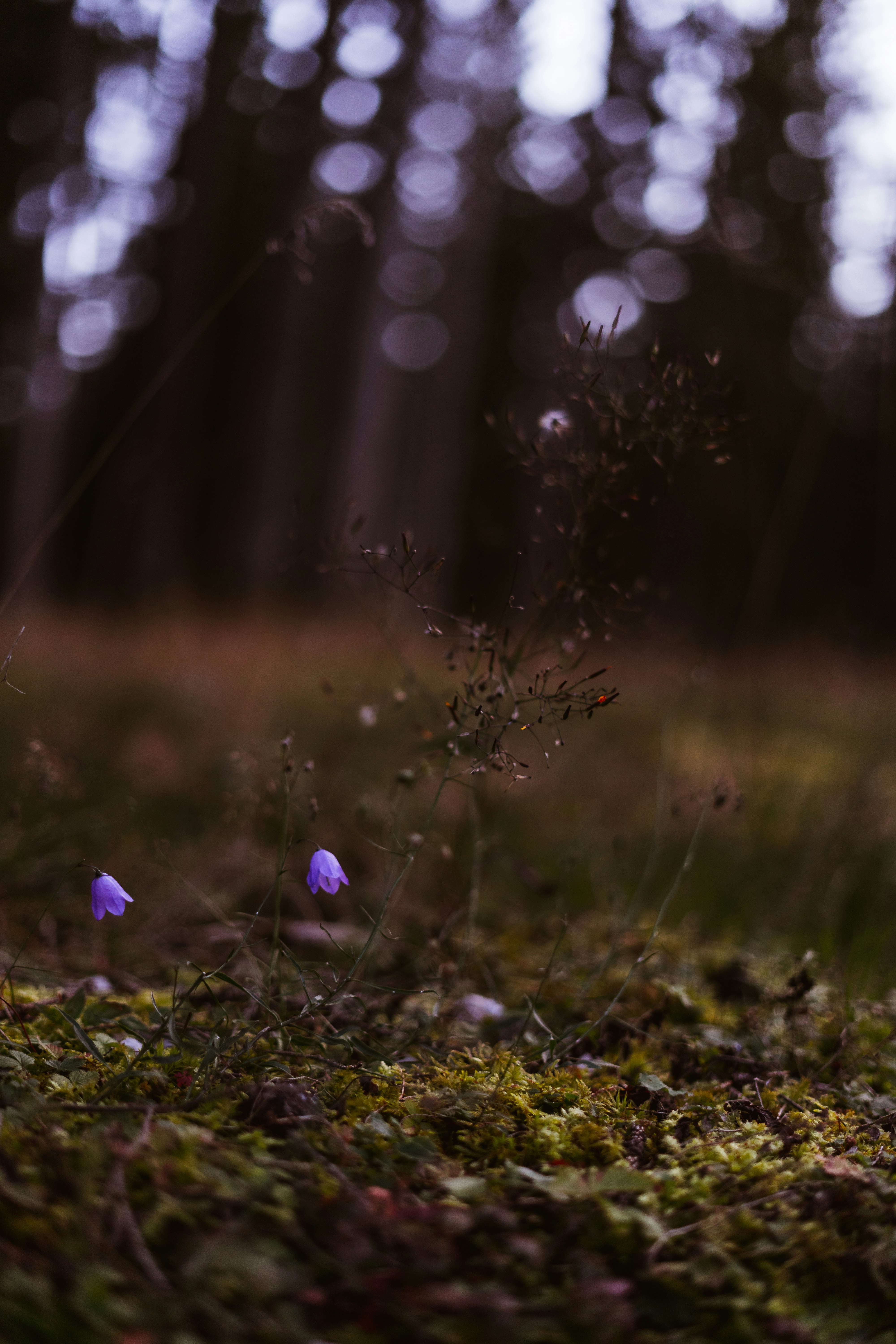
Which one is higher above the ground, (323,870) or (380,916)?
(323,870)

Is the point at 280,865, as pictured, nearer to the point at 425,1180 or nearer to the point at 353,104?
the point at 425,1180

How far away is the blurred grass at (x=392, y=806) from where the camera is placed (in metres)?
2.58

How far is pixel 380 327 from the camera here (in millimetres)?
11859

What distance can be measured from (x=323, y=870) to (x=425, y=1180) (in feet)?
1.73

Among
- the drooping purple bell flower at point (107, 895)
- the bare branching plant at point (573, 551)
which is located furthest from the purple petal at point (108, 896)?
the bare branching plant at point (573, 551)

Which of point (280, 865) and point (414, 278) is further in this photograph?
point (414, 278)

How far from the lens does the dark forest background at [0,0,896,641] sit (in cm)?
480

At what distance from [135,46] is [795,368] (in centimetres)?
859

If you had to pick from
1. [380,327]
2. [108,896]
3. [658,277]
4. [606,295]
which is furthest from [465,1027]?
[658,277]

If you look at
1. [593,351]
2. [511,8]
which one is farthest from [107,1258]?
[511,8]

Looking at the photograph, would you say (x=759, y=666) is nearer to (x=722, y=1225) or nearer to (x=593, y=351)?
(x=593, y=351)

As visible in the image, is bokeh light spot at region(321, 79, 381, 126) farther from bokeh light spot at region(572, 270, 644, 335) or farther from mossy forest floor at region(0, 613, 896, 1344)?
mossy forest floor at region(0, 613, 896, 1344)

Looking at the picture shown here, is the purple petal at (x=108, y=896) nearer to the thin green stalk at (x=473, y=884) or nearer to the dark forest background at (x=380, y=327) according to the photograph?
the thin green stalk at (x=473, y=884)

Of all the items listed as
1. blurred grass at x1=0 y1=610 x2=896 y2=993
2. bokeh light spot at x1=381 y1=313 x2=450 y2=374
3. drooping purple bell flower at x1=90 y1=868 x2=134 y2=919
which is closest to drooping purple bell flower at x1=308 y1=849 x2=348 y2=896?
blurred grass at x1=0 y1=610 x2=896 y2=993
